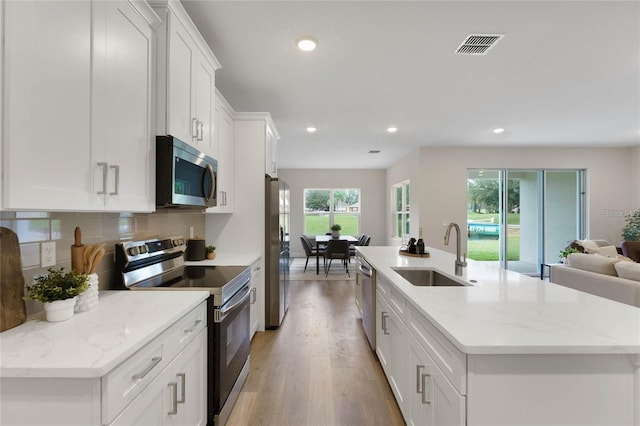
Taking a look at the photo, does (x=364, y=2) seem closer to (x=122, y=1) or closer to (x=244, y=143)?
(x=122, y=1)

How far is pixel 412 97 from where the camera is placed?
322 cm

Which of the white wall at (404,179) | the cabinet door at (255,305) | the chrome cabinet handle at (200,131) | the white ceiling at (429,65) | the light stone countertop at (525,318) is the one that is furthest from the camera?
the white wall at (404,179)

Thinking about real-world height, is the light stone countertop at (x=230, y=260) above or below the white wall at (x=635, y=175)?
below

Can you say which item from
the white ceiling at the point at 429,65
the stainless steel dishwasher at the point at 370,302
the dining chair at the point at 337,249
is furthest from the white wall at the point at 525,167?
the stainless steel dishwasher at the point at 370,302

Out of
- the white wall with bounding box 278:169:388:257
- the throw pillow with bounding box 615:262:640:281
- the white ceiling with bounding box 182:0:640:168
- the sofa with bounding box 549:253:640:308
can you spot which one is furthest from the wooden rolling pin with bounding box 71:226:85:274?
the white wall with bounding box 278:169:388:257

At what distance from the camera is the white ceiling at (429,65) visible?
6.09 feet

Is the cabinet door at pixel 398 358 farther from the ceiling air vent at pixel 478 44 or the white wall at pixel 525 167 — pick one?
the white wall at pixel 525 167

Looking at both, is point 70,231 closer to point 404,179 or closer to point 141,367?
point 141,367

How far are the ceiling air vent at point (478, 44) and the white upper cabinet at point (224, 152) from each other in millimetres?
2095

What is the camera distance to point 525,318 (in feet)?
3.96

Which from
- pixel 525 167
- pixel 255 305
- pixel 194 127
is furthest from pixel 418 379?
pixel 525 167

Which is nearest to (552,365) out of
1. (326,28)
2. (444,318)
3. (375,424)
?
(444,318)

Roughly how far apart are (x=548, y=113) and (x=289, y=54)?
11.6ft

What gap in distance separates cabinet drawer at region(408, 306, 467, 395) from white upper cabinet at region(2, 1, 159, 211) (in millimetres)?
1520
